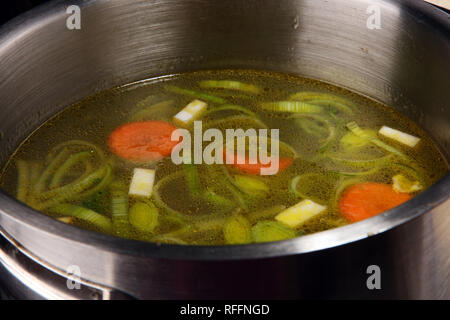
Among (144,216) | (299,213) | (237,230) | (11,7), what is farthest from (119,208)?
(11,7)

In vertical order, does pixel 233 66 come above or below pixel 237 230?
above

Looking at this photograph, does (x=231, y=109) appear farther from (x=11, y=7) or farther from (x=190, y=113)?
(x=11, y=7)

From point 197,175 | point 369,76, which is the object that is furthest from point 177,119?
point 369,76

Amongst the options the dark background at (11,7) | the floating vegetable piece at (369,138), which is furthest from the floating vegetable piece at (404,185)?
the dark background at (11,7)

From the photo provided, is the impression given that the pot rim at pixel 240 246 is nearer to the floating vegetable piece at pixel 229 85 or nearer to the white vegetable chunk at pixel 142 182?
the white vegetable chunk at pixel 142 182

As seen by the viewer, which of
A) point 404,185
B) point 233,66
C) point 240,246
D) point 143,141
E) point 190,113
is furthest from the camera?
point 233,66

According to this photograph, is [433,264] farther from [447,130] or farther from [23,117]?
[23,117]

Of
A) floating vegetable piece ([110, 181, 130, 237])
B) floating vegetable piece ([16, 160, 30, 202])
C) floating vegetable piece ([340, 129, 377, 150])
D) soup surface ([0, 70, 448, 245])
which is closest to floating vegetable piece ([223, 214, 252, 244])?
soup surface ([0, 70, 448, 245])
